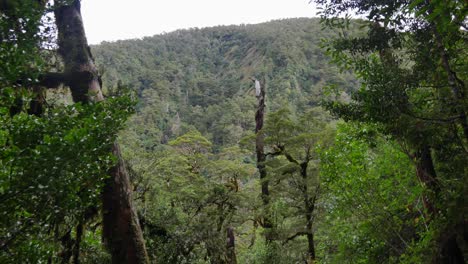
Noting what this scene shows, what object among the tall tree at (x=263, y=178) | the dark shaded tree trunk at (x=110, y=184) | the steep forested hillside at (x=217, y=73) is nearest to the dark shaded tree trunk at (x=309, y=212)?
the tall tree at (x=263, y=178)

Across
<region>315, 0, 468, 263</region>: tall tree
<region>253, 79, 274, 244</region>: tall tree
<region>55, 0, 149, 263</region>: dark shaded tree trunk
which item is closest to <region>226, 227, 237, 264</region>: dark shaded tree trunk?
<region>253, 79, 274, 244</region>: tall tree

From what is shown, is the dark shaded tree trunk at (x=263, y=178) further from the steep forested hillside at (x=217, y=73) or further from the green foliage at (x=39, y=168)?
the steep forested hillside at (x=217, y=73)

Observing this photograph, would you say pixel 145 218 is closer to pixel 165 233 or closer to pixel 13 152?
pixel 165 233

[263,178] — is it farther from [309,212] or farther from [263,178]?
[309,212]

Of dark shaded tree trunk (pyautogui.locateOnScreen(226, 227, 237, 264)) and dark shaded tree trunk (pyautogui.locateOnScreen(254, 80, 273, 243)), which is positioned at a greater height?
dark shaded tree trunk (pyautogui.locateOnScreen(254, 80, 273, 243))

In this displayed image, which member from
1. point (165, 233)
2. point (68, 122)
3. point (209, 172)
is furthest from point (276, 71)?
point (68, 122)

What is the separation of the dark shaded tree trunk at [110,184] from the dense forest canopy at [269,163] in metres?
0.02

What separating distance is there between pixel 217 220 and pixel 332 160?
199 inches

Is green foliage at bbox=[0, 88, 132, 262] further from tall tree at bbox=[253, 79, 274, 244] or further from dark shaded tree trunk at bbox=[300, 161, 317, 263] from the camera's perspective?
tall tree at bbox=[253, 79, 274, 244]

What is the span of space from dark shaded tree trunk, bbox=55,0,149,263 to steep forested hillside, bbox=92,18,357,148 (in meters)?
35.3

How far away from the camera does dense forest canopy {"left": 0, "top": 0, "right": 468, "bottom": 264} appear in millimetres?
4102

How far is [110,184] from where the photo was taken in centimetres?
671

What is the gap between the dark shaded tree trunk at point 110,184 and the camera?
21.8ft

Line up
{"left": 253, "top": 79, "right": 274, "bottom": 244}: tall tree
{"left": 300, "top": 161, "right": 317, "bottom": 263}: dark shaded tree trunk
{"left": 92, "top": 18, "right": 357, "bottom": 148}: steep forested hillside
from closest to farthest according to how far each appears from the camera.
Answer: {"left": 300, "top": 161, "right": 317, "bottom": 263}: dark shaded tree trunk < {"left": 253, "top": 79, "right": 274, "bottom": 244}: tall tree < {"left": 92, "top": 18, "right": 357, "bottom": 148}: steep forested hillside
